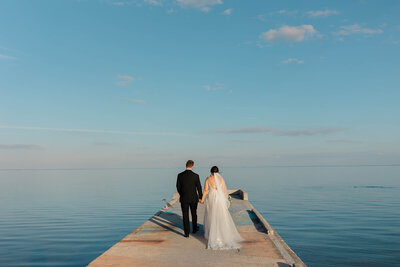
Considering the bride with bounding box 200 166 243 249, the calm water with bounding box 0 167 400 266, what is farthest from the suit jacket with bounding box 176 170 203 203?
the calm water with bounding box 0 167 400 266

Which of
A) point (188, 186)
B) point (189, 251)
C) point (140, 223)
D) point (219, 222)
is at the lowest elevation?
point (140, 223)

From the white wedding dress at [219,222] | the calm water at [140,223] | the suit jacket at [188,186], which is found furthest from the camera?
the calm water at [140,223]

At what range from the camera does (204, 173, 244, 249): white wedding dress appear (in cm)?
1070

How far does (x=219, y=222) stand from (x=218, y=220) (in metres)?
0.08

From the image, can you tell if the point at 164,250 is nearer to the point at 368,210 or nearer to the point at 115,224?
the point at 115,224

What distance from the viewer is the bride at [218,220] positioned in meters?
10.7

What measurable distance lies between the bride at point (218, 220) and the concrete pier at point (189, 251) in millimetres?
344

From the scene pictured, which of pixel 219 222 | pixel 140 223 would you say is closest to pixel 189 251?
pixel 219 222

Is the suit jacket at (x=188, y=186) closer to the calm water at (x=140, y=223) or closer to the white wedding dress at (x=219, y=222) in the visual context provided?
the white wedding dress at (x=219, y=222)

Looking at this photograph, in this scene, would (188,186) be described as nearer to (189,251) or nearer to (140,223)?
(189,251)

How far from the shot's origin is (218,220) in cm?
1124

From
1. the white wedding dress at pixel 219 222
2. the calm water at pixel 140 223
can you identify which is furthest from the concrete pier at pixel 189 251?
the calm water at pixel 140 223

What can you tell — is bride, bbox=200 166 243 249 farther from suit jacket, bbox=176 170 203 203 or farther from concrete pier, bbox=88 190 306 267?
suit jacket, bbox=176 170 203 203

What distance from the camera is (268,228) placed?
Result: 12.7 meters
